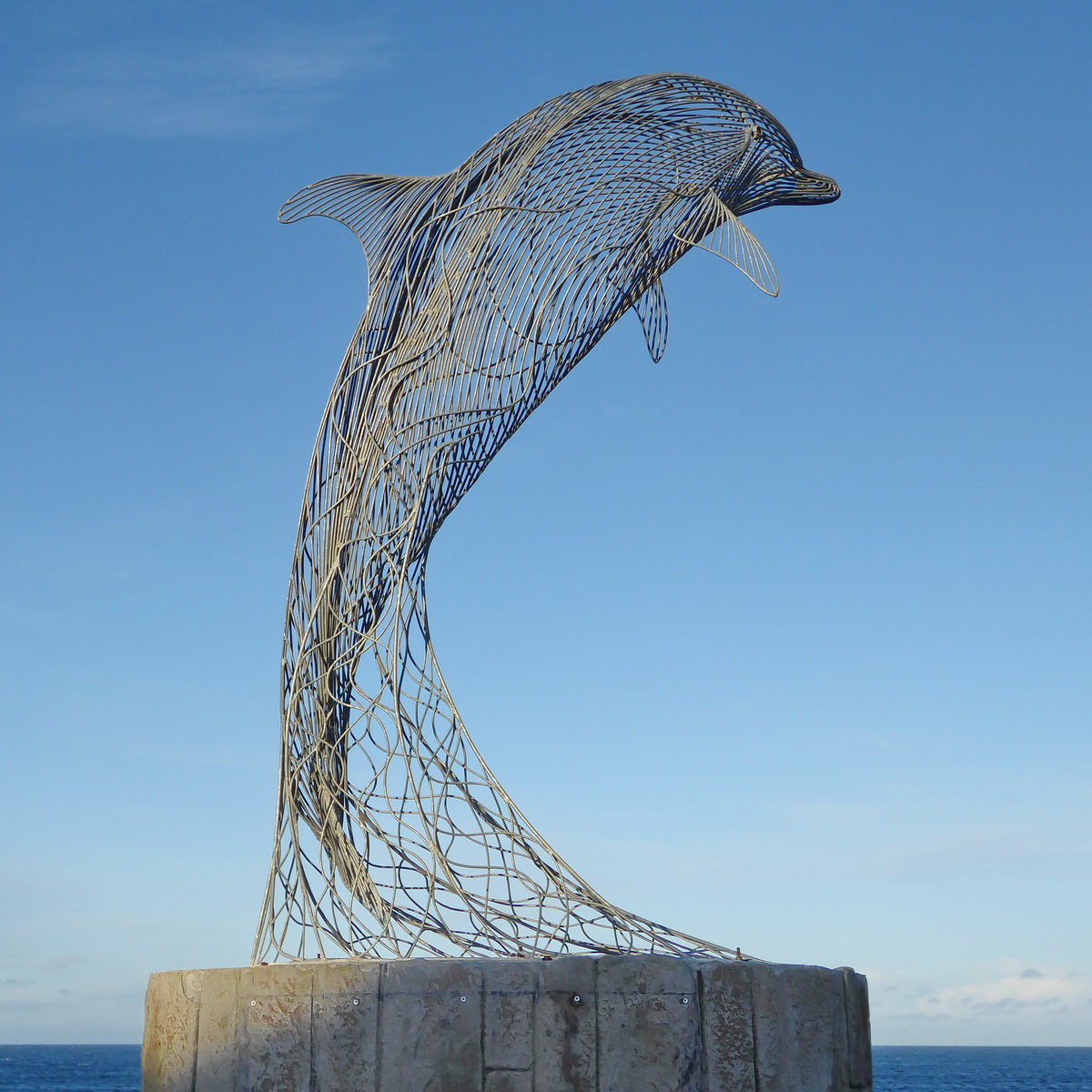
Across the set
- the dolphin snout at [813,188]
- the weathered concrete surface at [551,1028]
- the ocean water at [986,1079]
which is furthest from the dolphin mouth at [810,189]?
the ocean water at [986,1079]

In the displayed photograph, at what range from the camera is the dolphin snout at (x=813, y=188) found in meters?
12.8

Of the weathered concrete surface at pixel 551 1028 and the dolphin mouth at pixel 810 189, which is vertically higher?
the dolphin mouth at pixel 810 189

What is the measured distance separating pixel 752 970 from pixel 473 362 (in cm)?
506

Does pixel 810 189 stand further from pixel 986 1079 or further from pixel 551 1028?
pixel 986 1079

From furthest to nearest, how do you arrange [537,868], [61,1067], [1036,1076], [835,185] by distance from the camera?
[61,1067]
[1036,1076]
[835,185]
[537,868]

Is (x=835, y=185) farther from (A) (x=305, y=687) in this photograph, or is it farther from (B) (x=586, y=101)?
(A) (x=305, y=687)

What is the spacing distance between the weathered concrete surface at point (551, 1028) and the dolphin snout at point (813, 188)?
23.8ft

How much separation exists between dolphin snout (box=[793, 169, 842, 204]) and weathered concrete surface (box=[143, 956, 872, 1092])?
23.8 feet

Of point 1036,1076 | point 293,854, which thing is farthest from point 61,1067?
point 293,854

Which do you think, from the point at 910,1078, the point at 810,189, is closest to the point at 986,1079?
the point at 910,1078

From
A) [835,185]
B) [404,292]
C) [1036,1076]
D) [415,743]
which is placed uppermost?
[835,185]

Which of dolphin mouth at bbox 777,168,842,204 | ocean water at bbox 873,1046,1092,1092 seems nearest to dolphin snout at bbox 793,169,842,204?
dolphin mouth at bbox 777,168,842,204

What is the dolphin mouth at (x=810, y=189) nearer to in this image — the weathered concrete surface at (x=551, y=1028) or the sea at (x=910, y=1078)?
the weathered concrete surface at (x=551, y=1028)

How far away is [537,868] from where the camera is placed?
986cm
